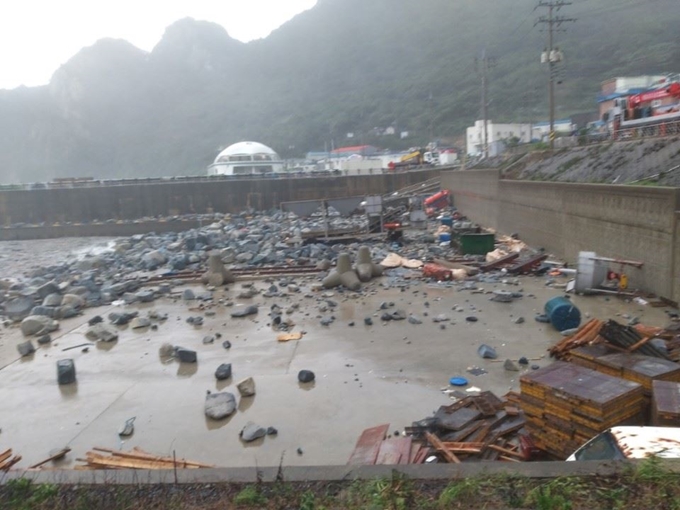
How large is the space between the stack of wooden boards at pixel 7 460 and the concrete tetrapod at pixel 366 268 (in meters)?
8.67

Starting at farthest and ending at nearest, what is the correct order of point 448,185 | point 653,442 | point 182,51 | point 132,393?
point 182,51
point 448,185
point 132,393
point 653,442

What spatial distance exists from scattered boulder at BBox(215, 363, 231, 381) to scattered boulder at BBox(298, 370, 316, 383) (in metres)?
1.08

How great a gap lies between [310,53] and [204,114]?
37627mm

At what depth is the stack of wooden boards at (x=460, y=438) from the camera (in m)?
4.32

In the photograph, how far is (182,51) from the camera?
16350cm

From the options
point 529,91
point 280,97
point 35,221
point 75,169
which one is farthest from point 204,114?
point 35,221

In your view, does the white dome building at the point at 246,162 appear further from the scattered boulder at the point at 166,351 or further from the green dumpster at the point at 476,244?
the scattered boulder at the point at 166,351

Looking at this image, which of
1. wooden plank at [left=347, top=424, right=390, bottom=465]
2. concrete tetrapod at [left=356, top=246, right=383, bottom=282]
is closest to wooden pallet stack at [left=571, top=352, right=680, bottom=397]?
wooden plank at [left=347, top=424, right=390, bottom=465]

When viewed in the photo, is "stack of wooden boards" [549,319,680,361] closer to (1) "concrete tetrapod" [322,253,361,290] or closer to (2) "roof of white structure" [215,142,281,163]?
(1) "concrete tetrapod" [322,253,361,290]

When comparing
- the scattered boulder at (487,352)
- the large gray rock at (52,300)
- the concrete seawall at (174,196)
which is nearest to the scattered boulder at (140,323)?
the large gray rock at (52,300)

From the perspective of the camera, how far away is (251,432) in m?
5.38

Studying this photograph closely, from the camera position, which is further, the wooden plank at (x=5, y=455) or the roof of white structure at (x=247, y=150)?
the roof of white structure at (x=247, y=150)

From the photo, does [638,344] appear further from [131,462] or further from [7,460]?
[7,460]

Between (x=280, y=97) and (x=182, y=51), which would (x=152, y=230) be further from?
(x=182, y=51)
